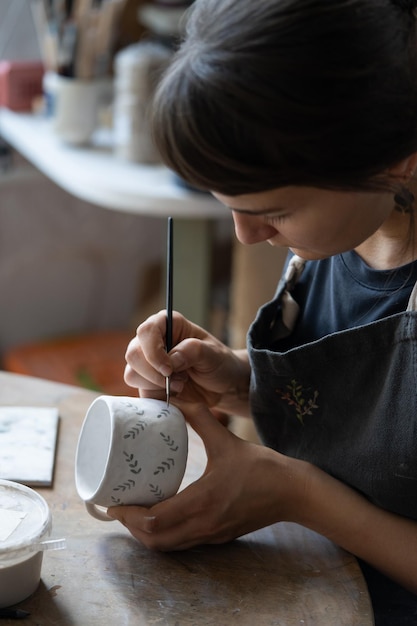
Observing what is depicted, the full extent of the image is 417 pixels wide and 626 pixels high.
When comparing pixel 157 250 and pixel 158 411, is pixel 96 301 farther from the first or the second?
pixel 158 411

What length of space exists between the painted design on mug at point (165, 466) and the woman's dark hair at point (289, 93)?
0.25 meters

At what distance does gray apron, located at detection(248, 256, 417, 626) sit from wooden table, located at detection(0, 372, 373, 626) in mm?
78

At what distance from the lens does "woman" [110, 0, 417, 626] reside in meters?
0.67

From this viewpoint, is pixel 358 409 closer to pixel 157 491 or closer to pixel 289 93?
pixel 157 491

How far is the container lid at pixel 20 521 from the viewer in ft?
2.37

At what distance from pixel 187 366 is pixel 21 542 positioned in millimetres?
288

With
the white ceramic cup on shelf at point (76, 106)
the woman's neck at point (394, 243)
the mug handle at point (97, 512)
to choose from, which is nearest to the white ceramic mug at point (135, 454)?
the mug handle at point (97, 512)

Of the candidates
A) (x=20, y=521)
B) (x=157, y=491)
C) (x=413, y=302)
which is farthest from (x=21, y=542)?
(x=413, y=302)

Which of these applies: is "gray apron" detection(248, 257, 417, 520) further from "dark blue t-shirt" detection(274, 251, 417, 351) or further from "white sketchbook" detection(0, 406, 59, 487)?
"white sketchbook" detection(0, 406, 59, 487)

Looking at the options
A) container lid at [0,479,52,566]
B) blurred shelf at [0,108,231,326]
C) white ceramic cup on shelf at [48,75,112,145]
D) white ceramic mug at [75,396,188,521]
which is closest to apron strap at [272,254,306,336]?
white ceramic mug at [75,396,188,521]

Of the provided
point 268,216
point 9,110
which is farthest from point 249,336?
point 9,110

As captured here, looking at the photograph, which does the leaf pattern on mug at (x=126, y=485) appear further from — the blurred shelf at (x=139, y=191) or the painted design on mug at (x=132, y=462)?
the blurred shelf at (x=139, y=191)

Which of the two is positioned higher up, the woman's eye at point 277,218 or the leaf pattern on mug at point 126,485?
the woman's eye at point 277,218

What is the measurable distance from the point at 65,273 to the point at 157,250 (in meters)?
0.24
